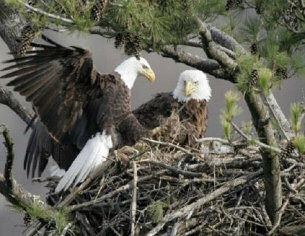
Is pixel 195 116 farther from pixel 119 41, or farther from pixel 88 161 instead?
pixel 119 41

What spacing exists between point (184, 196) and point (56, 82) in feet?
2.54

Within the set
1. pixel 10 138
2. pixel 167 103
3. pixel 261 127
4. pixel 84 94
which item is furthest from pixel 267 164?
pixel 167 103

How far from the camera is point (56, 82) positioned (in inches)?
170

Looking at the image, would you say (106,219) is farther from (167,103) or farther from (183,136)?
(167,103)

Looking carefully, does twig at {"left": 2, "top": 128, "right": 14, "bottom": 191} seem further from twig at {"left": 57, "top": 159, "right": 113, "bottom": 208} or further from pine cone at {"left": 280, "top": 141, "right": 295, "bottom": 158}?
pine cone at {"left": 280, "top": 141, "right": 295, "bottom": 158}

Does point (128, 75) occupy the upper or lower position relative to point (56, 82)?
upper

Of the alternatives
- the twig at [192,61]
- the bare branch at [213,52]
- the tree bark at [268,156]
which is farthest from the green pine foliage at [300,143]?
the twig at [192,61]

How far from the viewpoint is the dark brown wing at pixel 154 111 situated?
4875mm

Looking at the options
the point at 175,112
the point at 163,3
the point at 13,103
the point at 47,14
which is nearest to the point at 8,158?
the point at 47,14

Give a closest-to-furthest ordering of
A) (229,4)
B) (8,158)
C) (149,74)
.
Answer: (8,158) < (229,4) < (149,74)

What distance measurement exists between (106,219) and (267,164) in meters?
0.91

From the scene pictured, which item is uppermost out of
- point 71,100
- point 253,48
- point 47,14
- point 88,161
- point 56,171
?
point 253,48

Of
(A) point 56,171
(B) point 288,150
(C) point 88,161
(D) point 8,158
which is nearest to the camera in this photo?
(B) point 288,150

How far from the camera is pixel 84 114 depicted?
15.0 feet
